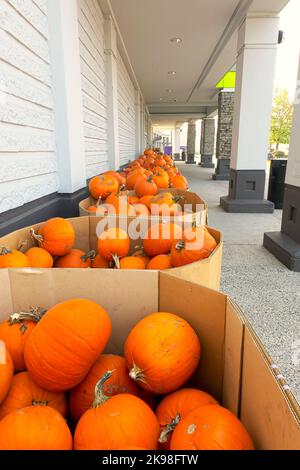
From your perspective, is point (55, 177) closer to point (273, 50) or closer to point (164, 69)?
point (273, 50)

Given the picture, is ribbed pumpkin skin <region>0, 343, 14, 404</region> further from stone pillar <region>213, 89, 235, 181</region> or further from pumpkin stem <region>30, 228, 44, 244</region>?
stone pillar <region>213, 89, 235, 181</region>

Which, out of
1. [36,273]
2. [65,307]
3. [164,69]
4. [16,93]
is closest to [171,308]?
[65,307]

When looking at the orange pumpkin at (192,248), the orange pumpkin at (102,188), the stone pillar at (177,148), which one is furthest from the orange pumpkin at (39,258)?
the stone pillar at (177,148)

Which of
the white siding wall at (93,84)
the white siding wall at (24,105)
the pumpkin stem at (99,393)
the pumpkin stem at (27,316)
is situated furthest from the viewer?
the white siding wall at (93,84)

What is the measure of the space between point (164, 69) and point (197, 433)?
12034 mm

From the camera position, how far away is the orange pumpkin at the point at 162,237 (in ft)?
5.11

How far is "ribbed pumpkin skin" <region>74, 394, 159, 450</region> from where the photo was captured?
66 centimetres

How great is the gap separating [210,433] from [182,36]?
8667 millimetres

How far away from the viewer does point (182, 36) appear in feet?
24.8

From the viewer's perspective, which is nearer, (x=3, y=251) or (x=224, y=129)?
(x=3, y=251)

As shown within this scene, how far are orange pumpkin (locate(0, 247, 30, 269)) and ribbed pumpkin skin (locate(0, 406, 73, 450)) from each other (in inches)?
26.6

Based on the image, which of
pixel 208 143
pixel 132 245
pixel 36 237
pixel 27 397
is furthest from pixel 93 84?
pixel 208 143

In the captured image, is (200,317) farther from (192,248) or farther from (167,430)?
(192,248)

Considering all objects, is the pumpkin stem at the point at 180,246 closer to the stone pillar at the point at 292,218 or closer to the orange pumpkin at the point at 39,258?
the orange pumpkin at the point at 39,258
